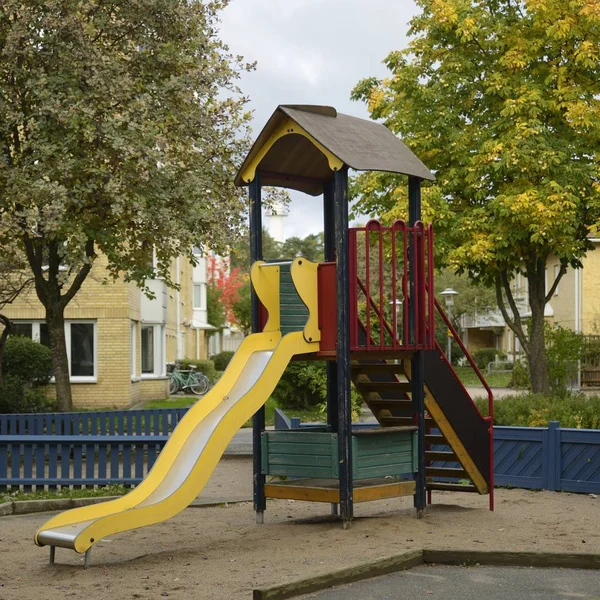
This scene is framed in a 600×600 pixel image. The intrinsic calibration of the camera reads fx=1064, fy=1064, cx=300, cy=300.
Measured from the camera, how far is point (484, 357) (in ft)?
216

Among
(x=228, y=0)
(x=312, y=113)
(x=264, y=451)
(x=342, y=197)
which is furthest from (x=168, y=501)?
(x=228, y=0)

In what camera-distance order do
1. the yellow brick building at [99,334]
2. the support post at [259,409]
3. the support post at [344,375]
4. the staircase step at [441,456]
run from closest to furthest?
the support post at [344,375] → the support post at [259,409] → the staircase step at [441,456] → the yellow brick building at [99,334]

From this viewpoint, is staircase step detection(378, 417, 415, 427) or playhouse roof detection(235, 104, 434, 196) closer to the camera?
playhouse roof detection(235, 104, 434, 196)

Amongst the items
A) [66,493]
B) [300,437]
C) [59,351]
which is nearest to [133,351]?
[59,351]

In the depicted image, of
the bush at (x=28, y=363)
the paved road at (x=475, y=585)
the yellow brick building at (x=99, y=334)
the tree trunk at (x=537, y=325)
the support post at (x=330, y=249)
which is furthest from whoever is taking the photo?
the yellow brick building at (x=99, y=334)

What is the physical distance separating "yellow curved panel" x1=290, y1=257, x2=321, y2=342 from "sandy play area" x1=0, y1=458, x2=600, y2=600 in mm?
2057

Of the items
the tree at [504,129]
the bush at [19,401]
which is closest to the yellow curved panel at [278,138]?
the tree at [504,129]

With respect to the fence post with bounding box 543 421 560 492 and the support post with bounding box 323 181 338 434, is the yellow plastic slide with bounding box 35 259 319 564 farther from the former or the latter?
the fence post with bounding box 543 421 560 492

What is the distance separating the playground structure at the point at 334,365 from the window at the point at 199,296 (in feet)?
180

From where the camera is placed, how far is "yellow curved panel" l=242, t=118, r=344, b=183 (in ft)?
36.4

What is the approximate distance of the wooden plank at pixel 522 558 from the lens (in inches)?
362

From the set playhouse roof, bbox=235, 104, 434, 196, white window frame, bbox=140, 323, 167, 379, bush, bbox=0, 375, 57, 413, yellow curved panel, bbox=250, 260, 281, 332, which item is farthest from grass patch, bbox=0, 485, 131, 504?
white window frame, bbox=140, 323, 167, 379

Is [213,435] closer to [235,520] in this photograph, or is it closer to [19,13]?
[235,520]

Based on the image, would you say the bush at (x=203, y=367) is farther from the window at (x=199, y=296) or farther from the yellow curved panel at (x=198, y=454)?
the yellow curved panel at (x=198, y=454)
